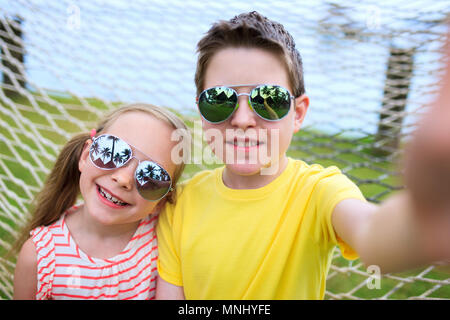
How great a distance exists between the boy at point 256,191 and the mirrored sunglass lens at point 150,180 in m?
0.16

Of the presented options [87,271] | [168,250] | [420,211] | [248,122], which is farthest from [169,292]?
[420,211]

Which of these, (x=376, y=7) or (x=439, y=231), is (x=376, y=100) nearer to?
(x=376, y=7)

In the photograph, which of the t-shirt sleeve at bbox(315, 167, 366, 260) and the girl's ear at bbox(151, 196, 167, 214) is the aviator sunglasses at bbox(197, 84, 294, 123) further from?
the girl's ear at bbox(151, 196, 167, 214)

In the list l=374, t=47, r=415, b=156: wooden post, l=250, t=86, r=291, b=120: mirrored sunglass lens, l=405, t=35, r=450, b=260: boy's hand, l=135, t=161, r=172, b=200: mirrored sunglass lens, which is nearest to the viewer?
l=405, t=35, r=450, b=260: boy's hand

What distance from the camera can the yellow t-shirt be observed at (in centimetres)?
102

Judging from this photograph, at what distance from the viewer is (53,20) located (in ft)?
7.91

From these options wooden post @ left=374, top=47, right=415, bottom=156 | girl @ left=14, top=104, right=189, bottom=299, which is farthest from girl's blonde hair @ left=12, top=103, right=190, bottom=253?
wooden post @ left=374, top=47, right=415, bottom=156

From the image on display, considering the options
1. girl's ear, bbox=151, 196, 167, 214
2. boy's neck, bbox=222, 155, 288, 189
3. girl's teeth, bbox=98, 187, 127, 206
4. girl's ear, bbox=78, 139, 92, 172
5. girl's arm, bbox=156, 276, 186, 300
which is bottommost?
girl's arm, bbox=156, 276, 186, 300

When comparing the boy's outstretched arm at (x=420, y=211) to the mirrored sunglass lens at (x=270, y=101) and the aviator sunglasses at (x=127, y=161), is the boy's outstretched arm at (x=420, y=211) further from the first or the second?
the aviator sunglasses at (x=127, y=161)

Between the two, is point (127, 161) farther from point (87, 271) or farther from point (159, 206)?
point (87, 271)

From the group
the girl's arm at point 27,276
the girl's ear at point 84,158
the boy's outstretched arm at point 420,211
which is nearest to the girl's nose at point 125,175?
the girl's ear at point 84,158

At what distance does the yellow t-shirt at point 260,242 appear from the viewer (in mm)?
1023

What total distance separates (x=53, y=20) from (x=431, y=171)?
8.42 ft
